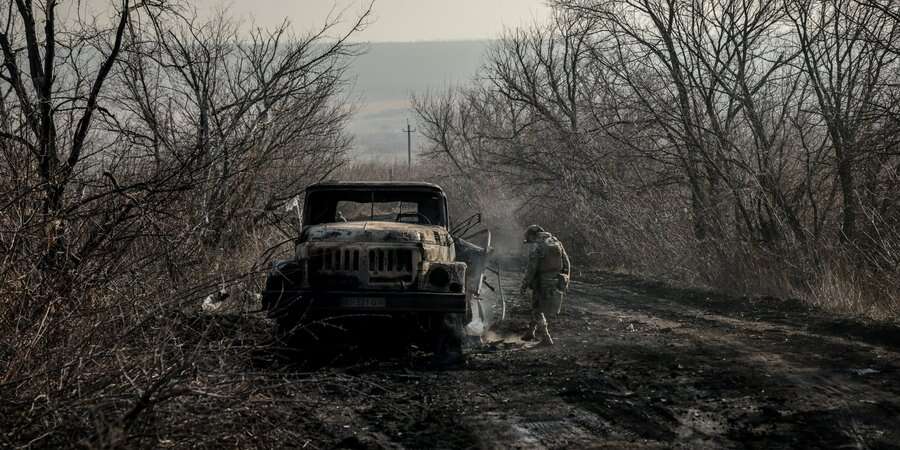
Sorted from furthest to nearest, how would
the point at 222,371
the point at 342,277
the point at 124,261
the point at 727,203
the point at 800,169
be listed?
the point at 727,203
the point at 800,169
the point at 342,277
the point at 124,261
the point at 222,371

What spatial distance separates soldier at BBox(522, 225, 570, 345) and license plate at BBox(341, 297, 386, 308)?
2373 mm

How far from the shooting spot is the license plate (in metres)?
8.77

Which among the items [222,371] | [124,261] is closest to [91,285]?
[124,261]

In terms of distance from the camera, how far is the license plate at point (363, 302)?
8.77 m

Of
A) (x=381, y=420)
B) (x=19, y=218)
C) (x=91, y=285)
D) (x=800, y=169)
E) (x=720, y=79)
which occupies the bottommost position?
(x=381, y=420)

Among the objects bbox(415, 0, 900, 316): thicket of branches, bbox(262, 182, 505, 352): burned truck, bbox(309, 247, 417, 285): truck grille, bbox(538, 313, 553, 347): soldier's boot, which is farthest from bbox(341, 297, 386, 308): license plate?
bbox(415, 0, 900, 316): thicket of branches

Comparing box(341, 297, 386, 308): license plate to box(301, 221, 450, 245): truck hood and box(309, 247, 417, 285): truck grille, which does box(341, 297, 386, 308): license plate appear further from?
box(301, 221, 450, 245): truck hood

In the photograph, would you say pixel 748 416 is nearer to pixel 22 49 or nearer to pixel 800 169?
pixel 22 49

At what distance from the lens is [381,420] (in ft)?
21.0

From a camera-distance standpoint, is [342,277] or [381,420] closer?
[381,420]

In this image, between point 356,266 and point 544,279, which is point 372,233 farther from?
point 544,279

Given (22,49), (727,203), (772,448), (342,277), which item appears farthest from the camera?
(727,203)

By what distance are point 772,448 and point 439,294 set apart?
4051 millimetres

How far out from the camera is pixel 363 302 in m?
8.77
